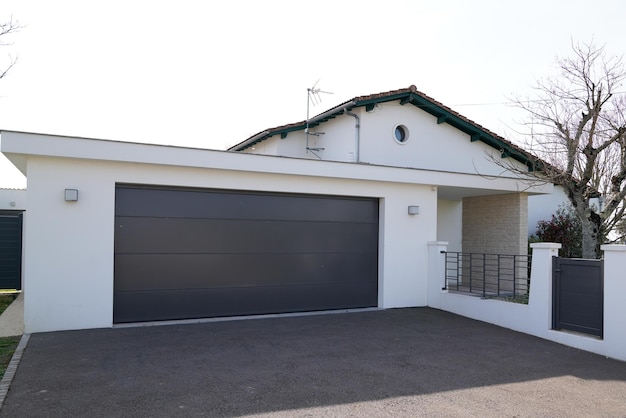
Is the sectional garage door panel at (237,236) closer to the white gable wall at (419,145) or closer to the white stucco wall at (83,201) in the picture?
the white stucco wall at (83,201)

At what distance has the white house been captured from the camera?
28.4 feet

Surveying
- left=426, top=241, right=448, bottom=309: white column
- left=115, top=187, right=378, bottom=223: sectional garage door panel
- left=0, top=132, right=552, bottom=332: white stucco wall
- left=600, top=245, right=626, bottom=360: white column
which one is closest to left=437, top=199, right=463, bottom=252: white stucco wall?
left=426, top=241, right=448, bottom=309: white column

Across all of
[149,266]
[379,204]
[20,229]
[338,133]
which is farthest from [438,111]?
[20,229]

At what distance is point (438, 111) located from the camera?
48.1 feet

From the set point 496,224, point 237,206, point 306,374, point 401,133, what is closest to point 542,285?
point 306,374

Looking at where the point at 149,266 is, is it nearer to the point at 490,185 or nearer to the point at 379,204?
the point at 379,204

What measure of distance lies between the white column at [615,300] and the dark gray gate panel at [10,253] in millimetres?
14548

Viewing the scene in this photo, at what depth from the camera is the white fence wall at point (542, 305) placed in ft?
25.7

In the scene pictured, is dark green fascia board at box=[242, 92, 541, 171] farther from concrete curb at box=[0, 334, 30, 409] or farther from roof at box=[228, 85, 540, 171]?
concrete curb at box=[0, 334, 30, 409]

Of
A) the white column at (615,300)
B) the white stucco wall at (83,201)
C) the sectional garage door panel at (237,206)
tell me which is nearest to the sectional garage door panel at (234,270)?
the white stucco wall at (83,201)

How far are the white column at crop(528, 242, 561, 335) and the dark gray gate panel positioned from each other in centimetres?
1347

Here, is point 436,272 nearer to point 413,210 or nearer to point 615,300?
point 413,210

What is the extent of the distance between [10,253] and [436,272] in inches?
465

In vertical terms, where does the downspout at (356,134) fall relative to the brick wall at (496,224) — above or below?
above
